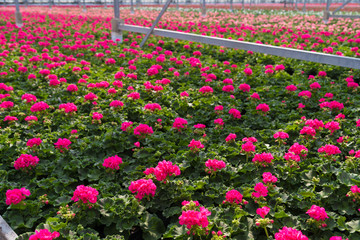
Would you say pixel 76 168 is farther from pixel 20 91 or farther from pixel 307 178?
pixel 20 91

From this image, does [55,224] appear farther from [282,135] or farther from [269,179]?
[282,135]

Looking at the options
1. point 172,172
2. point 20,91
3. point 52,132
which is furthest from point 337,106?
point 20,91

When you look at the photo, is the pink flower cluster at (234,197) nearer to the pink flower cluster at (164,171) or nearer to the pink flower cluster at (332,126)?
the pink flower cluster at (164,171)

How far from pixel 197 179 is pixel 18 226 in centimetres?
160

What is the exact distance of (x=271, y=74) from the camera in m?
6.10

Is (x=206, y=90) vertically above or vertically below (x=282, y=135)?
above

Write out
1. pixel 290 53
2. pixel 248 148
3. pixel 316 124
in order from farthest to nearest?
pixel 290 53 → pixel 316 124 → pixel 248 148

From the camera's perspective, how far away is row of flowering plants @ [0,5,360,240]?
2.61m

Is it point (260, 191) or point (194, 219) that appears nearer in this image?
point (194, 219)

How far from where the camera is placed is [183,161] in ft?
11.0

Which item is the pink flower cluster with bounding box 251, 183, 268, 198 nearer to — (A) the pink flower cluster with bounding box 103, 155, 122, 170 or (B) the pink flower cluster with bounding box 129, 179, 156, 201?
(B) the pink flower cluster with bounding box 129, 179, 156, 201

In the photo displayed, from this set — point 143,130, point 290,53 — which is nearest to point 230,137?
point 143,130

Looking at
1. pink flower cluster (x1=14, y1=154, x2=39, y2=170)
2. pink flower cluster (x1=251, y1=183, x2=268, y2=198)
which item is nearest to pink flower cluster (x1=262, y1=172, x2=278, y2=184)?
pink flower cluster (x1=251, y1=183, x2=268, y2=198)

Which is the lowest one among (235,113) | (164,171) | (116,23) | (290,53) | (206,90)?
(164,171)
